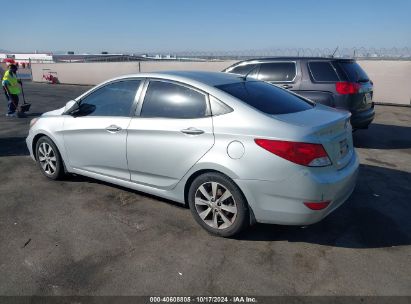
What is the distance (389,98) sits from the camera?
13.6 metres

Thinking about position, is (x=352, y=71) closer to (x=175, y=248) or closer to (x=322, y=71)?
(x=322, y=71)

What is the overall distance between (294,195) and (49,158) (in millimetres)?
3678

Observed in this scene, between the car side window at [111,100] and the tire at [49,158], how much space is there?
0.77 metres

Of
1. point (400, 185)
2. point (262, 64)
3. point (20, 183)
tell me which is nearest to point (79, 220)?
point (20, 183)

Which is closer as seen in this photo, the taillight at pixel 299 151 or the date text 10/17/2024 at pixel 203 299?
the date text 10/17/2024 at pixel 203 299

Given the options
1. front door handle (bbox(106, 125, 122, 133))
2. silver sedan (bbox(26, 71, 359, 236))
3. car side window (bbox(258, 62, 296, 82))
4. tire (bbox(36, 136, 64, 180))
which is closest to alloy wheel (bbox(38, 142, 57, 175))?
tire (bbox(36, 136, 64, 180))

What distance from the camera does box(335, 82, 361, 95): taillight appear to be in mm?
6527

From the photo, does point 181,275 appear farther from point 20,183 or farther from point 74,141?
point 20,183

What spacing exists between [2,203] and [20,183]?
2.45 ft

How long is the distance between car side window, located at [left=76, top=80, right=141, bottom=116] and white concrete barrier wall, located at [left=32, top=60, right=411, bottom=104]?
36.4 feet

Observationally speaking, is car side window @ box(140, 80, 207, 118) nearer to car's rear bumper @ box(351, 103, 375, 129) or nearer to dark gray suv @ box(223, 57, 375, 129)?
dark gray suv @ box(223, 57, 375, 129)

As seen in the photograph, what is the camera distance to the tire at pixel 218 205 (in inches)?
131

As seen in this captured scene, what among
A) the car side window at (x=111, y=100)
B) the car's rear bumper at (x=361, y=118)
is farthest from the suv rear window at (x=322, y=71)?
the car side window at (x=111, y=100)

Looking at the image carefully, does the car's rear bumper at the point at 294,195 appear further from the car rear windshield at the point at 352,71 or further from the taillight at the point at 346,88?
the car rear windshield at the point at 352,71
